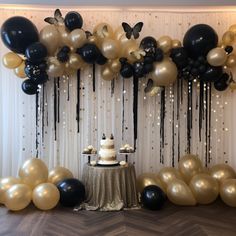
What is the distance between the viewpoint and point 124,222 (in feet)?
11.9

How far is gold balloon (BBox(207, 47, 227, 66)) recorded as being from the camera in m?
4.17

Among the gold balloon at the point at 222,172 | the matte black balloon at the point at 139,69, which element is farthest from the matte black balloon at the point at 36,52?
the gold balloon at the point at 222,172

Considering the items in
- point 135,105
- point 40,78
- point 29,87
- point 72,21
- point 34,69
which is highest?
point 72,21

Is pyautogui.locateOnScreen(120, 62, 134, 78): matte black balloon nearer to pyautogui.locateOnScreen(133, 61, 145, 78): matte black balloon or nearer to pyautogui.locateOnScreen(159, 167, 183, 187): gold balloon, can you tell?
pyautogui.locateOnScreen(133, 61, 145, 78): matte black balloon

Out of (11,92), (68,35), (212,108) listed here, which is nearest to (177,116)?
(212,108)

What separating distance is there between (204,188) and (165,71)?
1475 mm

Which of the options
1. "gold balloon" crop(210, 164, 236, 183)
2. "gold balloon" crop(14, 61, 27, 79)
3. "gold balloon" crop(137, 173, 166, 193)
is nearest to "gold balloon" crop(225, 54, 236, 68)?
"gold balloon" crop(210, 164, 236, 183)

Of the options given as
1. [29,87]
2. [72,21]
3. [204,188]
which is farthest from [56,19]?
[204,188]

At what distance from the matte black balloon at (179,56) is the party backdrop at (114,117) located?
1.70ft

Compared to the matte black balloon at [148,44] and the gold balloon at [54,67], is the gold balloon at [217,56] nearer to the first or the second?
the matte black balloon at [148,44]

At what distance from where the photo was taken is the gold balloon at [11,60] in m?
4.30

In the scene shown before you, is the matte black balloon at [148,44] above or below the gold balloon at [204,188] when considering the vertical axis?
above

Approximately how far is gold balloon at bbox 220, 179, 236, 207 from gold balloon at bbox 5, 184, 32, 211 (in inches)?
89.9

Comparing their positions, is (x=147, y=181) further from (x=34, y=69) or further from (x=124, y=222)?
(x=34, y=69)
